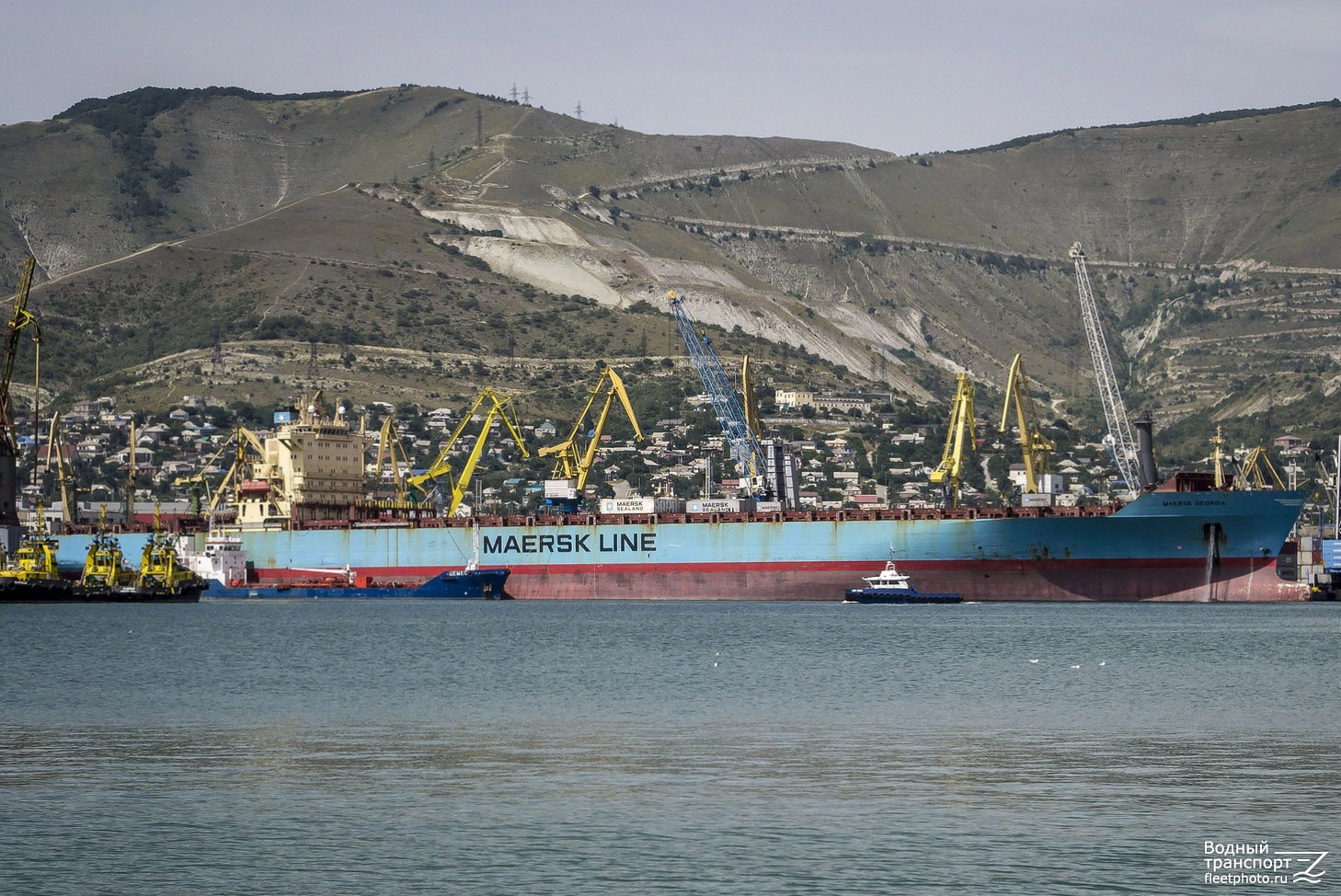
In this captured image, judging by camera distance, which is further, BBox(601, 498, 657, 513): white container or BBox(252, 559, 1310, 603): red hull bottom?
BBox(601, 498, 657, 513): white container

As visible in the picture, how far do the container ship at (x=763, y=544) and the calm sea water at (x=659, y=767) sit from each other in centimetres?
2606

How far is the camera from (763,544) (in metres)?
85.5

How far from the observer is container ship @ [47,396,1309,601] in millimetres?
79875

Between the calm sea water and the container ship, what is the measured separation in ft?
85.5

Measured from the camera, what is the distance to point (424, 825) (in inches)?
914

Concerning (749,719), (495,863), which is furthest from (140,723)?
(495,863)

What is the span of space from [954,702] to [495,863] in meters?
18.2

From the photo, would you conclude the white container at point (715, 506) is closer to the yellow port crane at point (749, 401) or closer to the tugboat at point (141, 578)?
the yellow port crane at point (749, 401)

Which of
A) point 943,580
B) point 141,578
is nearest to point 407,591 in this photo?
point 141,578

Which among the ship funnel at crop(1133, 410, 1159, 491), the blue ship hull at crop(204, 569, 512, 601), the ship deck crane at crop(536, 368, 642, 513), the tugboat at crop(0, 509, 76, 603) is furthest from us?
the ship deck crane at crop(536, 368, 642, 513)

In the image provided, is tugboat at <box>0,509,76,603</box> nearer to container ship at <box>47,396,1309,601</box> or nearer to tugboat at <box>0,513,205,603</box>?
tugboat at <box>0,513,205,603</box>

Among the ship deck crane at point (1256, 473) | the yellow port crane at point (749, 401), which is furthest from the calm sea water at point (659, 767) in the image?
the yellow port crane at point (749, 401)

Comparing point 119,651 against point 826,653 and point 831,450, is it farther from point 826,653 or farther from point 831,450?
point 831,450

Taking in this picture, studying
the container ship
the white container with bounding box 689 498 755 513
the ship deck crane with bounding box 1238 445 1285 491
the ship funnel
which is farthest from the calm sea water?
the ship deck crane with bounding box 1238 445 1285 491
